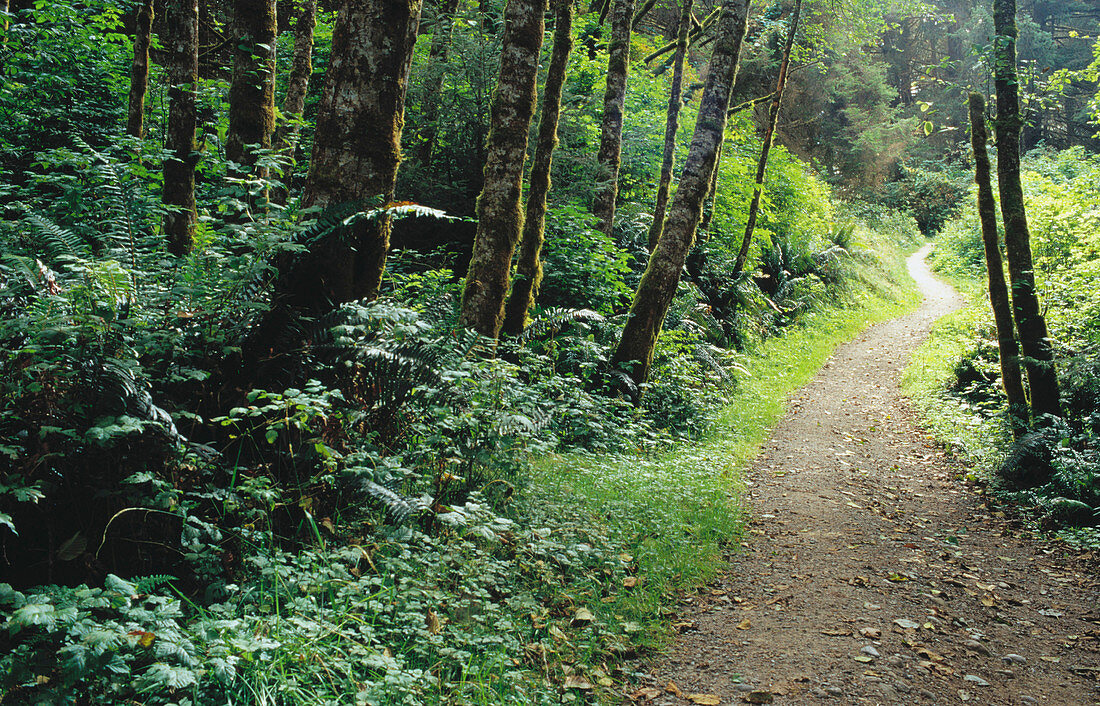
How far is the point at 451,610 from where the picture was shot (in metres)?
Answer: 3.55

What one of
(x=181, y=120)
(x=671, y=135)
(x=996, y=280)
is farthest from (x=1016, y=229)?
(x=181, y=120)

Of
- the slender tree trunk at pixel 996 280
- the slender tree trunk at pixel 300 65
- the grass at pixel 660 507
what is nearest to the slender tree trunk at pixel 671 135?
the grass at pixel 660 507

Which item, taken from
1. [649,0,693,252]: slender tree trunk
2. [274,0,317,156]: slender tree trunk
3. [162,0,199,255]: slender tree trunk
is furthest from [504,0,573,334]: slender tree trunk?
[649,0,693,252]: slender tree trunk

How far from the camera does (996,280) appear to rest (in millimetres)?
9398

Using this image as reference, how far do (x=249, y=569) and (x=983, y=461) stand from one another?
9.54m

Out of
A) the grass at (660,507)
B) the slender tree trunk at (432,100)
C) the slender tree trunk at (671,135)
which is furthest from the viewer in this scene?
the slender tree trunk at (671,135)

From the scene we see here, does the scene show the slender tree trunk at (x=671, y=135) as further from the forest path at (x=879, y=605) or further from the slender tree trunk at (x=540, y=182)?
the forest path at (x=879, y=605)

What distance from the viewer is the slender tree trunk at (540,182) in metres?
8.55

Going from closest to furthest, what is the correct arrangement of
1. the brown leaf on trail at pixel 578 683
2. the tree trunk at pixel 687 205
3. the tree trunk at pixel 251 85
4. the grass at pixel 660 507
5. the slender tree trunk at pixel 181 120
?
1. the brown leaf on trail at pixel 578 683
2. the grass at pixel 660 507
3. the slender tree trunk at pixel 181 120
4. the tree trunk at pixel 251 85
5. the tree trunk at pixel 687 205

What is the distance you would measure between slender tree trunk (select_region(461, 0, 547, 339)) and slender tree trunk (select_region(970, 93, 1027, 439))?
23.2ft

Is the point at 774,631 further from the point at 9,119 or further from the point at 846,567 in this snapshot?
the point at 9,119

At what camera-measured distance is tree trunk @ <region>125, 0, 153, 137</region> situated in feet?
26.5

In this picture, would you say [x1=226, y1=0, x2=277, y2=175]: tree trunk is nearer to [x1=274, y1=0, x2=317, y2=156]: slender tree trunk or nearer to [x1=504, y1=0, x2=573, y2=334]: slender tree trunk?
[x1=274, y1=0, x2=317, y2=156]: slender tree trunk

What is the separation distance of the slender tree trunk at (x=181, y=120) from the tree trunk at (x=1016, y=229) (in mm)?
10612
